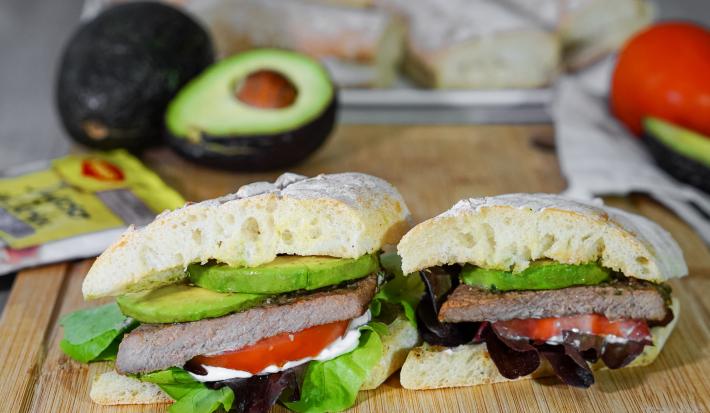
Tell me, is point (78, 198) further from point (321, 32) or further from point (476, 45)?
point (476, 45)

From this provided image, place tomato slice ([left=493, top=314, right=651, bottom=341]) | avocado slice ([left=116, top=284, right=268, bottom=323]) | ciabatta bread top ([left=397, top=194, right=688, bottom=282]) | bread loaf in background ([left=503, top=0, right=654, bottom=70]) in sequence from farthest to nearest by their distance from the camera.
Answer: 1. bread loaf in background ([left=503, top=0, right=654, bottom=70])
2. tomato slice ([left=493, top=314, right=651, bottom=341])
3. ciabatta bread top ([left=397, top=194, right=688, bottom=282])
4. avocado slice ([left=116, top=284, right=268, bottom=323])

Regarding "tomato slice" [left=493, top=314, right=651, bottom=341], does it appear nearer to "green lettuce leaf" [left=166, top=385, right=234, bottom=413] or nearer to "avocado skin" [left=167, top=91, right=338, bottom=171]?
"green lettuce leaf" [left=166, top=385, right=234, bottom=413]

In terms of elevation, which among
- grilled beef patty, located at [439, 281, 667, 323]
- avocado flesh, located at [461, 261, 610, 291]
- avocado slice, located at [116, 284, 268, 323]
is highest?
avocado slice, located at [116, 284, 268, 323]

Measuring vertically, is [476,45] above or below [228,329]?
below

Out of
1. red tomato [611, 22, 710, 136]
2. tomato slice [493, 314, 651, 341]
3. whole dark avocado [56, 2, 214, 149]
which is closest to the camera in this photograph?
tomato slice [493, 314, 651, 341]

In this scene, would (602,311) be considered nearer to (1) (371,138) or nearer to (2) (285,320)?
(2) (285,320)

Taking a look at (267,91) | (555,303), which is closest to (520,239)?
(555,303)

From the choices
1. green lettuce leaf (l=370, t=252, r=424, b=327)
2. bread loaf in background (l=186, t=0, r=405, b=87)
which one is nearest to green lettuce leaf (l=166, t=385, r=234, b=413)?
green lettuce leaf (l=370, t=252, r=424, b=327)
